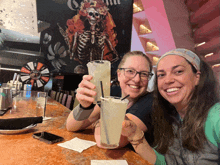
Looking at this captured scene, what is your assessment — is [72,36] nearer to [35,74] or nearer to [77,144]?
[35,74]

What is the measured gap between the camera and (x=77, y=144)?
3.20 feet

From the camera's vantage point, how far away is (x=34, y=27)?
256 centimetres

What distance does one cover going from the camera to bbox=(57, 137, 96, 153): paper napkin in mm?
913

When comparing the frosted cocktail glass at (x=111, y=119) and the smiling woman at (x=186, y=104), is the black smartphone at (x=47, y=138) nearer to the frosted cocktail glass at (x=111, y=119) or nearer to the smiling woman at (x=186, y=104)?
the frosted cocktail glass at (x=111, y=119)

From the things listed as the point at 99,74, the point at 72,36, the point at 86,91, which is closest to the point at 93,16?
the point at 72,36

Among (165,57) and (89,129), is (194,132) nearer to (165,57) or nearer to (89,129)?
(165,57)

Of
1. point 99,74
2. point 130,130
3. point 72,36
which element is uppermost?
point 72,36

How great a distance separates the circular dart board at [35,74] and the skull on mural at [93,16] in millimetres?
2213

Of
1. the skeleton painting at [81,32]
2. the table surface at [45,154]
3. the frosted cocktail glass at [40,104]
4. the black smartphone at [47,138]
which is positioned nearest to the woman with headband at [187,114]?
the table surface at [45,154]

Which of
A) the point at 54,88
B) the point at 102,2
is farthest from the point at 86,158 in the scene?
the point at 102,2

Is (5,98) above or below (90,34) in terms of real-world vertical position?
below

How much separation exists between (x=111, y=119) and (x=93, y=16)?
525 centimetres

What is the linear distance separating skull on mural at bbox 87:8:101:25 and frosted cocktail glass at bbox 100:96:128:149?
A: 16.8 ft

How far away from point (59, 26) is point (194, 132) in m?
5.01
